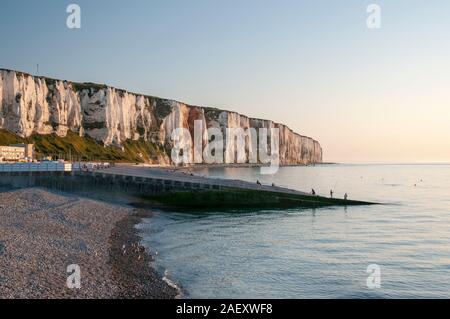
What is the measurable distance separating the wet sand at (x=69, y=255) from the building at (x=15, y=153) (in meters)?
62.1

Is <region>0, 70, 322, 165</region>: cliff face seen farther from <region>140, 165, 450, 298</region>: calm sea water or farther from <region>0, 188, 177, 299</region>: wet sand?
<region>0, 188, 177, 299</region>: wet sand

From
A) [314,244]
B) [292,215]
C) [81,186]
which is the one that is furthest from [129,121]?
[314,244]

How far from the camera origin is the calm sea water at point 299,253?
22375 millimetres

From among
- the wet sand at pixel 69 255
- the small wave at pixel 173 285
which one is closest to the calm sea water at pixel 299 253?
the small wave at pixel 173 285

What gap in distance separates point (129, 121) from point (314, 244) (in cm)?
17094

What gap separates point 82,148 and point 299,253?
141480 millimetres

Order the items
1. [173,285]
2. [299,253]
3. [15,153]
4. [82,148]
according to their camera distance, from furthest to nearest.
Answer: [82,148]
[15,153]
[299,253]
[173,285]

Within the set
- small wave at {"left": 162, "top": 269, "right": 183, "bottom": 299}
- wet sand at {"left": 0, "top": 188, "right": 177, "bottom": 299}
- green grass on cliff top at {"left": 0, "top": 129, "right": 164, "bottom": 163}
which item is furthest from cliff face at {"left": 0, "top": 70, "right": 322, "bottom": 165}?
small wave at {"left": 162, "top": 269, "right": 183, "bottom": 299}

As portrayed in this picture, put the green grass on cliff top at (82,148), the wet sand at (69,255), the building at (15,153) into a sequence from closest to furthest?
the wet sand at (69,255)
the building at (15,153)
the green grass on cliff top at (82,148)

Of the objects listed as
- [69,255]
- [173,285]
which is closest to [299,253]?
[173,285]

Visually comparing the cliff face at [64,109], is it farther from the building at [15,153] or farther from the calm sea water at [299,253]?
the calm sea water at [299,253]

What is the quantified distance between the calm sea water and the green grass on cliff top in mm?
102695

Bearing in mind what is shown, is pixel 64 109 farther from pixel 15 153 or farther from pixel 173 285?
pixel 173 285

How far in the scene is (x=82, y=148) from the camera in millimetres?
159375
